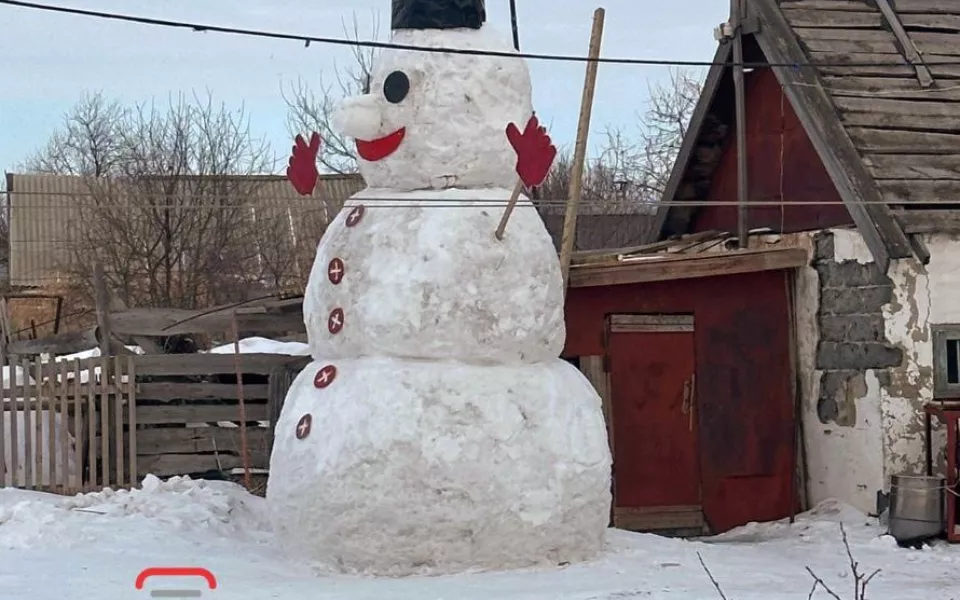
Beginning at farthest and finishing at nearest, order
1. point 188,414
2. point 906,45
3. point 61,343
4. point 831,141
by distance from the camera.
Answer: point 61,343 < point 906,45 < point 188,414 < point 831,141

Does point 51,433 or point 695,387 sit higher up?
point 695,387

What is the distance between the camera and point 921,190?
10.8m

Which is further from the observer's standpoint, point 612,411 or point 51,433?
point 612,411

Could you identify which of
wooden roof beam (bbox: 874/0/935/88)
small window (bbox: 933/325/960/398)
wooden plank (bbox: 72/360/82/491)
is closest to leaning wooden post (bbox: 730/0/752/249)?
wooden roof beam (bbox: 874/0/935/88)

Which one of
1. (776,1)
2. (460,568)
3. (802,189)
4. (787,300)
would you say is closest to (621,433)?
(787,300)

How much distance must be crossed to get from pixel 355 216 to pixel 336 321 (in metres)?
0.74

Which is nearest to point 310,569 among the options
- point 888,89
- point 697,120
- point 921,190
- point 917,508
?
point 917,508

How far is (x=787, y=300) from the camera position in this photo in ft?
38.1

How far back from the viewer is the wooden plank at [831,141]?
10547 millimetres

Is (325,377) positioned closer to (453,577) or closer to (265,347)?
(453,577)

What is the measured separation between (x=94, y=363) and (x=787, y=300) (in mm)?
6123

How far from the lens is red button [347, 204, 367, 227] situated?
871 cm

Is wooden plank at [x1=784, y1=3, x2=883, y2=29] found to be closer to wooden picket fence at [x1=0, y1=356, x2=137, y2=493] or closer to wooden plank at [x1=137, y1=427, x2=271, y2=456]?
wooden plank at [x1=137, y1=427, x2=271, y2=456]

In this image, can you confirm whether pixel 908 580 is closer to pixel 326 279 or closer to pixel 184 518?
pixel 326 279
